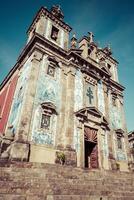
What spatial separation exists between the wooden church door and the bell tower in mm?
8800

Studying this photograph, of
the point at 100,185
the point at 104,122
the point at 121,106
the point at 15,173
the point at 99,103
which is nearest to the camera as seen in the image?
the point at 15,173

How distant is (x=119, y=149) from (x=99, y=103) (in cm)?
475

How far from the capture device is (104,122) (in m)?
14.5

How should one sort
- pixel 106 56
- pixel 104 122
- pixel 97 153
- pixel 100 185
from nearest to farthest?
pixel 100 185, pixel 97 153, pixel 104 122, pixel 106 56

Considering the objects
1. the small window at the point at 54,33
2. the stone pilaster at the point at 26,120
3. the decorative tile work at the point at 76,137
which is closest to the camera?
the stone pilaster at the point at 26,120

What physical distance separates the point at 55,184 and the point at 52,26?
14997 millimetres

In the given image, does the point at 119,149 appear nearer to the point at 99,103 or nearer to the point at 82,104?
the point at 99,103

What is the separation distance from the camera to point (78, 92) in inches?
561

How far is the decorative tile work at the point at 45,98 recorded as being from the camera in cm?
1048

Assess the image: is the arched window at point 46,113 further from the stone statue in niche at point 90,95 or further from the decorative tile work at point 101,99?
the decorative tile work at point 101,99

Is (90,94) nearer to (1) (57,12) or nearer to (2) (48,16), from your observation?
(2) (48,16)

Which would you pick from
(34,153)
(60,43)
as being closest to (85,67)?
(60,43)

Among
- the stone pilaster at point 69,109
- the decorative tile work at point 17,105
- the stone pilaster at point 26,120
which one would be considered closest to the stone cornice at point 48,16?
the decorative tile work at point 17,105

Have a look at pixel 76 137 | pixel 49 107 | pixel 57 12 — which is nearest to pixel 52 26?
pixel 57 12
